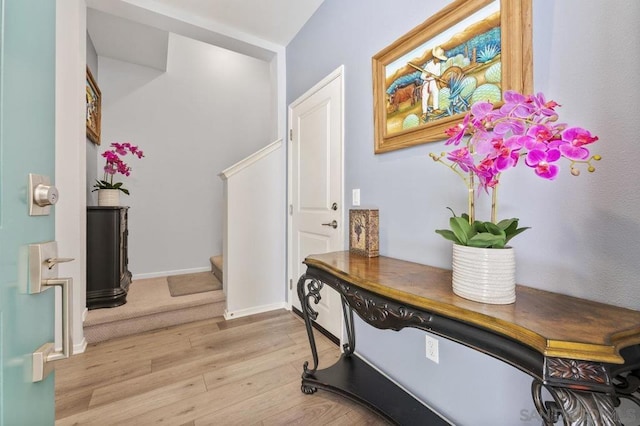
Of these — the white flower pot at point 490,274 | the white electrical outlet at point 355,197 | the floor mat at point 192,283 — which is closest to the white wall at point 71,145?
the floor mat at point 192,283

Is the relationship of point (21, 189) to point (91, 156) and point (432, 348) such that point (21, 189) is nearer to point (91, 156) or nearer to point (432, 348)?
point (432, 348)

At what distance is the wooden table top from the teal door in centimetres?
92

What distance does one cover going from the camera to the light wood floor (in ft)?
4.48

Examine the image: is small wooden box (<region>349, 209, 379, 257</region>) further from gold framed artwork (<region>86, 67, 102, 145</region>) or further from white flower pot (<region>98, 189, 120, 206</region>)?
gold framed artwork (<region>86, 67, 102, 145</region>)

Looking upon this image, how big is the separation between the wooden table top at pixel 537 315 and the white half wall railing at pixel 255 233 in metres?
1.67

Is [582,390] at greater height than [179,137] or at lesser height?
lesser

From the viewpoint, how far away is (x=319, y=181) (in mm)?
2262

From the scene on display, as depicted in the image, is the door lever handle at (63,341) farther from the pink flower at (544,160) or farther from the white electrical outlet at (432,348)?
the white electrical outlet at (432,348)

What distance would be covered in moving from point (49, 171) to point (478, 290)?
117 centimetres

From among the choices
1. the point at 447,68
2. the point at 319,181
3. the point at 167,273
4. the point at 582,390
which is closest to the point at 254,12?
the point at 319,181

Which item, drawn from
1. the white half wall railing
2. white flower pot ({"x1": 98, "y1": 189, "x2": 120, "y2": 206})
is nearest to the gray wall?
white flower pot ({"x1": 98, "y1": 189, "x2": 120, "y2": 206})

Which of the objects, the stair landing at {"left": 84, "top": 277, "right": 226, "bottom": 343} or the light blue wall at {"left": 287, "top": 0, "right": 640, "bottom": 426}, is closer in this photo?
the light blue wall at {"left": 287, "top": 0, "right": 640, "bottom": 426}

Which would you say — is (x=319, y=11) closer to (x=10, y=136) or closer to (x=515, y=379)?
(x=10, y=136)

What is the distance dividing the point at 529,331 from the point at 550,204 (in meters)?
0.56
